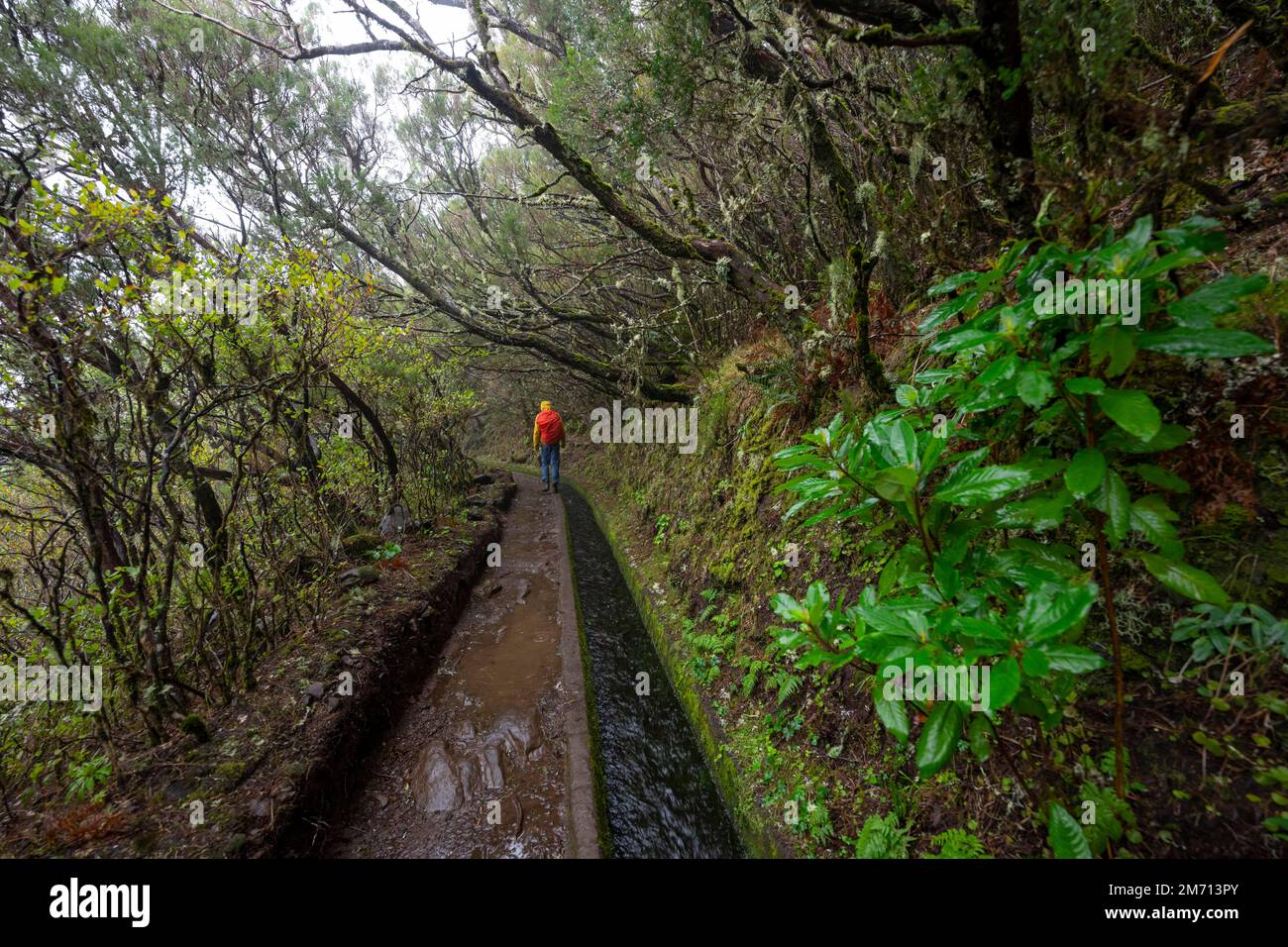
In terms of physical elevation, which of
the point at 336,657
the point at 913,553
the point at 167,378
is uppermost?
the point at 167,378

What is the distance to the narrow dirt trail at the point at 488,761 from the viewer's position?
10.7 ft

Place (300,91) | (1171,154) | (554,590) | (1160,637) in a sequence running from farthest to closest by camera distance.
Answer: (300,91)
(554,590)
(1160,637)
(1171,154)

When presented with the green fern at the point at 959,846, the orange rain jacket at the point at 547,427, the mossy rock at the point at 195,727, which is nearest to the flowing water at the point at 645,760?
the green fern at the point at 959,846

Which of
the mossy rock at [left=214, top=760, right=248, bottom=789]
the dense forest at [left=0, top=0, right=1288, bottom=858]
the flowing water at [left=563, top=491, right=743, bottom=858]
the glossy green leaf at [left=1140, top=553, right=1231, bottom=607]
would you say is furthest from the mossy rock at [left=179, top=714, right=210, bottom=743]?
the glossy green leaf at [left=1140, top=553, right=1231, bottom=607]

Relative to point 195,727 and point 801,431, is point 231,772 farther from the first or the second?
point 801,431

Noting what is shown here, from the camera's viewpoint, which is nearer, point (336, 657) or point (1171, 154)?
point (1171, 154)

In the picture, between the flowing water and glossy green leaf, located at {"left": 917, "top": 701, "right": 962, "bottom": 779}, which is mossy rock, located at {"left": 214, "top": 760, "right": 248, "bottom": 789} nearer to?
the flowing water

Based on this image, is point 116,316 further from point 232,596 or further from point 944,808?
point 944,808

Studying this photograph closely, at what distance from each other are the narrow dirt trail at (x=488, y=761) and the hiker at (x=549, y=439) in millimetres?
5604

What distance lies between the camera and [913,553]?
5.55 feet

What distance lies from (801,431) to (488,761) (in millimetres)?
3851

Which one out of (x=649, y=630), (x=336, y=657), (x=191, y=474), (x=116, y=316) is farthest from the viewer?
(x=649, y=630)

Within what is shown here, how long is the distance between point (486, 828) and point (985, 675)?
3475 mm

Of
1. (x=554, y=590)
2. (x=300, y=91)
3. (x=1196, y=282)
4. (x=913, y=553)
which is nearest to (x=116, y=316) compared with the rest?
(x=913, y=553)
